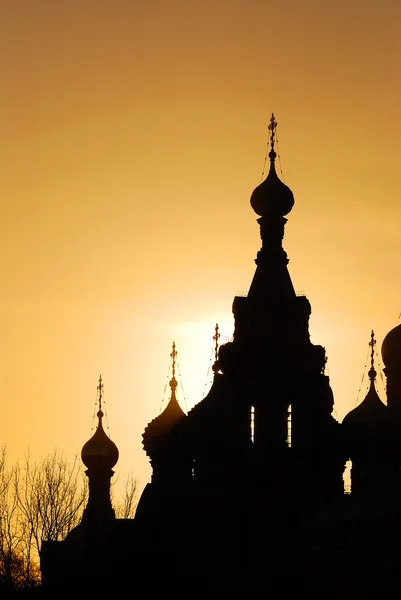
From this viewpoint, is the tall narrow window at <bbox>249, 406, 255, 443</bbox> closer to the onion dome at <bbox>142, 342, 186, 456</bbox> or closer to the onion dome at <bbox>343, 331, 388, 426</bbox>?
the onion dome at <bbox>343, 331, 388, 426</bbox>

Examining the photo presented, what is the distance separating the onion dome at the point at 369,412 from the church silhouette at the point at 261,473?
0.05 m

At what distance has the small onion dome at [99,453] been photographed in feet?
214

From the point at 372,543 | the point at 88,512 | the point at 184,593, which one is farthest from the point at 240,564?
the point at 88,512

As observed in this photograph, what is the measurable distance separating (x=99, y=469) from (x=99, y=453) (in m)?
0.68

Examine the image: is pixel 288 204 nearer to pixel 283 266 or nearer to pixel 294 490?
pixel 283 266

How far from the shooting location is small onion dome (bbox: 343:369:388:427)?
5700 centimetres

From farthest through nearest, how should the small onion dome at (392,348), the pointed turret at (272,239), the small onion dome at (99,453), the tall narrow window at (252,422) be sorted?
the small onion dome at (99,453)
the small onion dome at (392,348)
the pointed turret at (272,239)
the tall narrow window at (252,422)

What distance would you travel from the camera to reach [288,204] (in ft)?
189

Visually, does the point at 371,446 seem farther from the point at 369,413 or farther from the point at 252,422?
the point at 252,422

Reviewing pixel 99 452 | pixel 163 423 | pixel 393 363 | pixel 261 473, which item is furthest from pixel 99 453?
pixel 261 473

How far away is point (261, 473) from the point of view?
53.5 m

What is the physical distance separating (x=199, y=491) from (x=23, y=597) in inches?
257

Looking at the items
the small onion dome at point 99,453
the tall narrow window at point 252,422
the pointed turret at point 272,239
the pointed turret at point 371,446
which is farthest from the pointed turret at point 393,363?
the small onion dome at point 99,453

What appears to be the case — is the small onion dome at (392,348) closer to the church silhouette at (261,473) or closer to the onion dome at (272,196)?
the church silhouette at (261,473)
